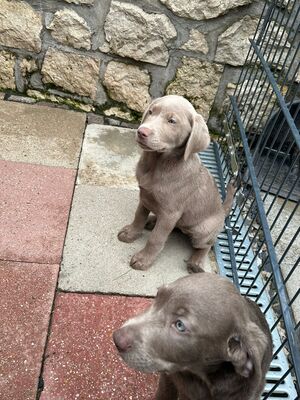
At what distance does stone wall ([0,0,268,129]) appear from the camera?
12.5 feet

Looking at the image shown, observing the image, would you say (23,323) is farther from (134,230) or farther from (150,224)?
(150,224)

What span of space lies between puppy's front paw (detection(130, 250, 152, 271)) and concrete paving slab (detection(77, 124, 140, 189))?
3.12 feet

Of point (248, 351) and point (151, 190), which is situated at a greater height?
point (248, 351)

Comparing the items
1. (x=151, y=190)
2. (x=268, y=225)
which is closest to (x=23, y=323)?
(x=151, y=190)

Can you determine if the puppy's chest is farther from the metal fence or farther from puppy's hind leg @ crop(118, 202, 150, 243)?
the metal fence

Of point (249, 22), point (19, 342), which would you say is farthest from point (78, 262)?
point (249, 22)

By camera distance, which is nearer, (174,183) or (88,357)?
(88,357)

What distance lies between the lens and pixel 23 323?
7.64 ft

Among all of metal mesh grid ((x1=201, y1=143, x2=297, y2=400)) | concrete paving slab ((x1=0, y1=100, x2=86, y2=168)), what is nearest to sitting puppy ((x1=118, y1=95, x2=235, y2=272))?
metal mesh grid ((x1=201, y1=143, x2=297, y2=400))

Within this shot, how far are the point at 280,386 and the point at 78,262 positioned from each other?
153 cm

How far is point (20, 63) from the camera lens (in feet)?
13.8

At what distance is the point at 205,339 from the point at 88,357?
974 mm

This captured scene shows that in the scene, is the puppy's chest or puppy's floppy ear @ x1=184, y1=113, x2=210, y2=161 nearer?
puppy's floppy ear @ x1=184, y1=113, x2=210, y2=161

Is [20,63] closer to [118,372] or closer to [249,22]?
Answer: [249,22]
